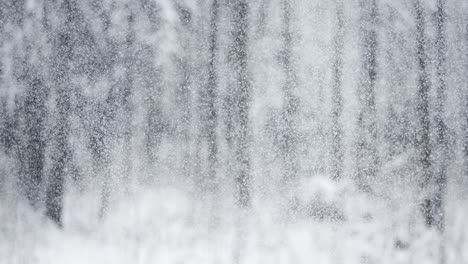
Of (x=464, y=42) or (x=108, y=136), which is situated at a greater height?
(x=464, y=42)

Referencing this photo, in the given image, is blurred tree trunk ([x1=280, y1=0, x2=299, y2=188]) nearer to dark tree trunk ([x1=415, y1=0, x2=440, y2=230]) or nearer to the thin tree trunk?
the thin tree trunk

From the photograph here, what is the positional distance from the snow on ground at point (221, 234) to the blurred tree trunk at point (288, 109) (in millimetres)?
86

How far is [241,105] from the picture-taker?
104cm

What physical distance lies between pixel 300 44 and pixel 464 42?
0.36 metres

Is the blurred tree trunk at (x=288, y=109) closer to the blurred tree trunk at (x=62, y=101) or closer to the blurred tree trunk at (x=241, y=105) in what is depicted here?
the blurred tree trunk at (x=241, y=105)

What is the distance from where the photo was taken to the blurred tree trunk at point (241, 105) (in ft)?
3.36

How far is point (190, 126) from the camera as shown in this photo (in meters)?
1.04

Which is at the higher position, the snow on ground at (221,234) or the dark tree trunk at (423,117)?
the dark tree trunk at (423,117)

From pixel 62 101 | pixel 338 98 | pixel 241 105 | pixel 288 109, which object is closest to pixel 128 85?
pixel 62 101

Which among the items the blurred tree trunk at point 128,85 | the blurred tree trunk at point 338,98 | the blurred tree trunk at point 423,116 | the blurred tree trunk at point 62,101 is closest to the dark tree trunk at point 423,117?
the blurred tree trunk at point 423,116

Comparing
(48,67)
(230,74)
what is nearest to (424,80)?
(230,74)

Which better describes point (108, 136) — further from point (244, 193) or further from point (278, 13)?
Answer: point (278, 13)

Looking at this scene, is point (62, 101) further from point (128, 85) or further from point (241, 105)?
point (241, 105)

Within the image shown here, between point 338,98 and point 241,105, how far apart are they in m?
0.22
